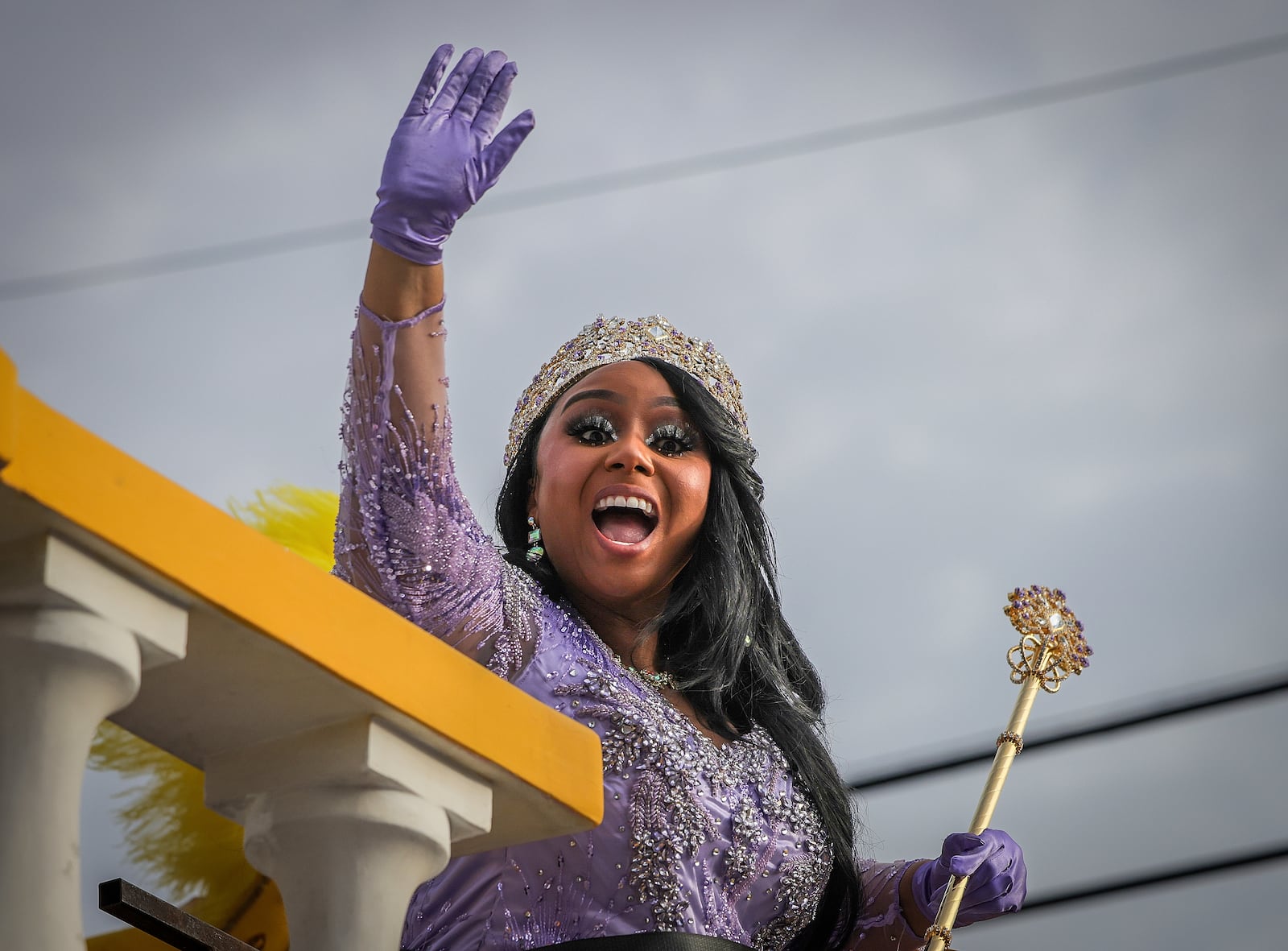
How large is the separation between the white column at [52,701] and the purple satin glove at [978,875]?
1.73 metres

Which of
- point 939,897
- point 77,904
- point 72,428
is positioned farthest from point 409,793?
point 939,897

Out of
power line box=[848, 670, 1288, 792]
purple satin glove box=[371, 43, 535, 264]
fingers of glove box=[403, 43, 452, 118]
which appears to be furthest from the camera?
power line box=[848, 670, 1288, 792]

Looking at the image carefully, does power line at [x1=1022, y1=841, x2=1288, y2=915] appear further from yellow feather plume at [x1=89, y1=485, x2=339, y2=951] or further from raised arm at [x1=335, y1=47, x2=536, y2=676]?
raised arm at [x1=335, y1=47, x2=536, y2=676]

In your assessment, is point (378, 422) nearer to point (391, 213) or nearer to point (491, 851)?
point (391, 213)

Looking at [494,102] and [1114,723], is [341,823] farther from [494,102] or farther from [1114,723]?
[1114,723]

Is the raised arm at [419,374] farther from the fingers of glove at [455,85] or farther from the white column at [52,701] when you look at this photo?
the white column at [52,701]

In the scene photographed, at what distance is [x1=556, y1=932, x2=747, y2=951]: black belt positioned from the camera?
2637 mm

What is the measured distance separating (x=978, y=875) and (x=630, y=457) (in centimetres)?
97

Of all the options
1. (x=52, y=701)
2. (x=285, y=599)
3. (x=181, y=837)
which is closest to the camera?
(x=52, y=701)

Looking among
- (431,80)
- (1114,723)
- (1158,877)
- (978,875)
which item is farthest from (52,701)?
(1158,877)

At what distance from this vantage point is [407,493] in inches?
99.7

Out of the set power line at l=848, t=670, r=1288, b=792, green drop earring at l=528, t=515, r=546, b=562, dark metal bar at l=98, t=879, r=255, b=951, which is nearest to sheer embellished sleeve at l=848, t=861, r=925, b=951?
green drop earring at l=528, t=515, r=546, b=562

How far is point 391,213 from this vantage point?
2393 millimetres

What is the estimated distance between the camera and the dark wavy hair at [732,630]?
10.3 feet
